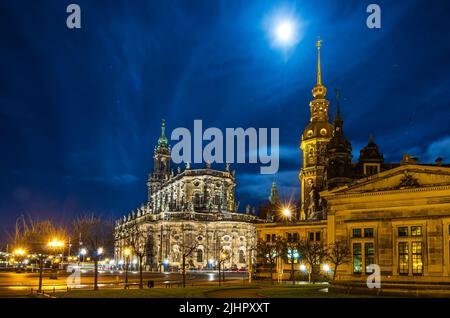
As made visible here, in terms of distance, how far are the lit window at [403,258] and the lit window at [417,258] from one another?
58 centimetres

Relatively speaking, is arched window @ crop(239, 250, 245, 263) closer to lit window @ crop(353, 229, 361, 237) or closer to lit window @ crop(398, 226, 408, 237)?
lit window @ crop(353, 229, 361, 237)

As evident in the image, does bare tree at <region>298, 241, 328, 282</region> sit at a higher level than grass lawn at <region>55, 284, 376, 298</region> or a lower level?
higher

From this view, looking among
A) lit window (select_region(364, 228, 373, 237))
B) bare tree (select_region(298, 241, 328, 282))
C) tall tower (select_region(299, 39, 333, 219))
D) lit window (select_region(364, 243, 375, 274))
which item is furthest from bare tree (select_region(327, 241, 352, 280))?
tall tower (select_region(299, 39, 333, 219))

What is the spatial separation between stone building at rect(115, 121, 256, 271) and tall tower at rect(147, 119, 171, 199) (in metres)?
15.7

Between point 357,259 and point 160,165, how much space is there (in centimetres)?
11976

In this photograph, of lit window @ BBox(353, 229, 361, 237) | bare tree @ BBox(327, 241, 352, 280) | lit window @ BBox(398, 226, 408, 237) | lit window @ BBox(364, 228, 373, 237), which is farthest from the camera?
lit window @ BBox(353, 229, 361, 237)

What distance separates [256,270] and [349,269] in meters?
23.4

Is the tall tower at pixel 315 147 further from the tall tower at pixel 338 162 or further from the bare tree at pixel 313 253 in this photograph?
the bare tree at pixel 313 253

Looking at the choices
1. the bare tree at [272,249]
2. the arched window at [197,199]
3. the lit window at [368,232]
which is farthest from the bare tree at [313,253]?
the arched window at [197,199]

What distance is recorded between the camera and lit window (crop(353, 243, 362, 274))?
47969mm

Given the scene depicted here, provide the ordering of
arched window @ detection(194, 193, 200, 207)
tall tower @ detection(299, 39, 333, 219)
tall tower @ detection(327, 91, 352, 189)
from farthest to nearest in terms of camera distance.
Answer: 1. arched window @ detection(194, 193, 200, 207)
2. tall tower @ detection(299, 39, 333, 219)
3. tall tower @ detection(327, 91, 352, 189)

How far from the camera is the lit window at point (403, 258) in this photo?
45.5 m
